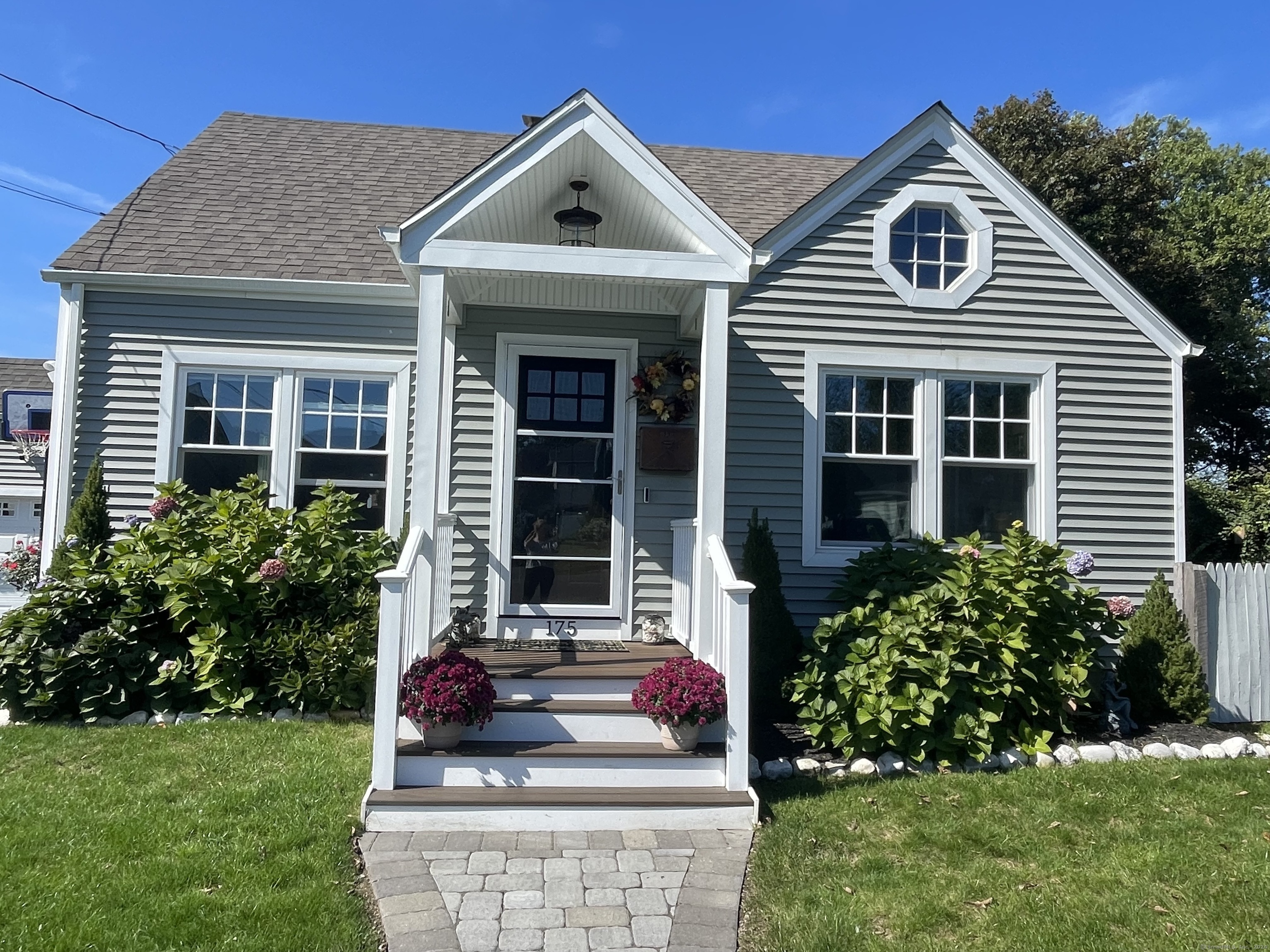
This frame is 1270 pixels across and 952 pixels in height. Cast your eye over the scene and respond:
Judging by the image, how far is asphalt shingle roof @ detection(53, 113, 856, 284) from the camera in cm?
690

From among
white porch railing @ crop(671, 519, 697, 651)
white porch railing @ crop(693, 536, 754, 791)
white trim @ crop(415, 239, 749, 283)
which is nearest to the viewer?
white porch railing @ crop(693, 536, 754, 791)

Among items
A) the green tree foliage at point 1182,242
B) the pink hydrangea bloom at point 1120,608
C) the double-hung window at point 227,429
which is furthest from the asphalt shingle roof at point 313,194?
the green tree foliage at point 1182,242

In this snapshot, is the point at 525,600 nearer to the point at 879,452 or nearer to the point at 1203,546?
the point at 879,452

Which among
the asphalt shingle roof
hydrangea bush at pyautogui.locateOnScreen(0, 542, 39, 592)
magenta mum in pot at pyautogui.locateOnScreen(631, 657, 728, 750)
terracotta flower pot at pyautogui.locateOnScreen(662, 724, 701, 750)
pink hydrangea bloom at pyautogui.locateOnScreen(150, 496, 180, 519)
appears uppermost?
the asphalt shingle roof

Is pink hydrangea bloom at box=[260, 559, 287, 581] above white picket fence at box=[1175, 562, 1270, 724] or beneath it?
above

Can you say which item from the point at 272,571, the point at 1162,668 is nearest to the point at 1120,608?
the point at 1162,668

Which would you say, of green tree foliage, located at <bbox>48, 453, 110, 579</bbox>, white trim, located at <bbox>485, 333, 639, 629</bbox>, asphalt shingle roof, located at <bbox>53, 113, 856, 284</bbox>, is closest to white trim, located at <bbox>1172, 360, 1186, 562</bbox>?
asphalt shingle roof, located at <bbox>53, 113, 856, 284</bbox>

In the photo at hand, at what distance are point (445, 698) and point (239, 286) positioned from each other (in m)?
4.24

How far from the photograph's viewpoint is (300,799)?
4.16 m

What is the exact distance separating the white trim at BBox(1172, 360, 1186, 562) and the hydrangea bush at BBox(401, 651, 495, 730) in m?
6.11

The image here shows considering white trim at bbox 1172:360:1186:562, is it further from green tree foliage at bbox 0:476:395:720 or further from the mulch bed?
green tree foliage at bbox 0:476:395:720

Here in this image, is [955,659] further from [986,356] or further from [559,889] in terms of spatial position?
[986,356]

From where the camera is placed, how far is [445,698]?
425 cm

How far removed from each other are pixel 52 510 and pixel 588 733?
4860 mm
